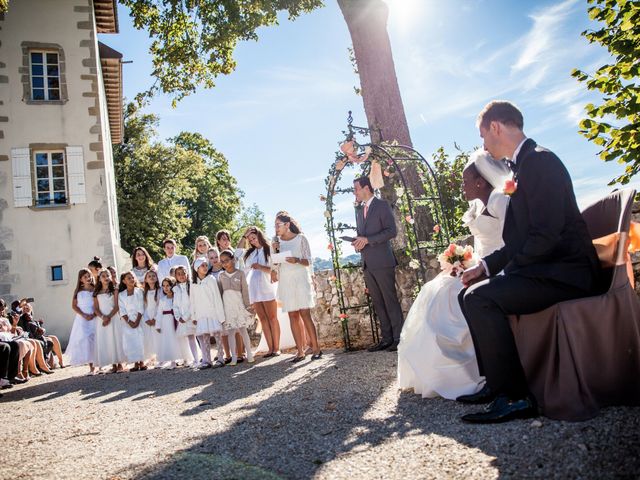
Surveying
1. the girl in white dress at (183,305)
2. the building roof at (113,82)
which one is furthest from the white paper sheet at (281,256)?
the building roof at (113,82)

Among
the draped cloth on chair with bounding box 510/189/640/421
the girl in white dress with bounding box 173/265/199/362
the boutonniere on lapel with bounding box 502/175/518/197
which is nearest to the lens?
the draped cloth on chair with bounding box 510/189/640/421

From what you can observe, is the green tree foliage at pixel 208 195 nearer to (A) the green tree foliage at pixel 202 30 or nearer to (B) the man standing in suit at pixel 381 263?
(A) the green tree foliage at pixel 202 30

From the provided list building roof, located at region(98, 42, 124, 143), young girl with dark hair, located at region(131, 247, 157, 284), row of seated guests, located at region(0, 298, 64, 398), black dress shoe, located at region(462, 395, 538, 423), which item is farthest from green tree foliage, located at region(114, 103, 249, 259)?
black dress shoe, located at region(462, 395, 538, 423)

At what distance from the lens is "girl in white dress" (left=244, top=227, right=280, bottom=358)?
751 centimetres

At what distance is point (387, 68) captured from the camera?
34.4 feet

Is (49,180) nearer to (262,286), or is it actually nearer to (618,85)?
(262,286)

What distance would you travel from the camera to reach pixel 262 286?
7.50m

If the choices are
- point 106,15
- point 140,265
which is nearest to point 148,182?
point 106,15

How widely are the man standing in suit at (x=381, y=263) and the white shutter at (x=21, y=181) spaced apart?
10.7 m

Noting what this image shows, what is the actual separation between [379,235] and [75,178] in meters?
10.5

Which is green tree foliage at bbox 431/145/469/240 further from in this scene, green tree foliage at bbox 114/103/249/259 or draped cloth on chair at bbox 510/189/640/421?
green tree foliage at bbox 114/103/249/259

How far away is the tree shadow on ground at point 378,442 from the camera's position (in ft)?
7.69

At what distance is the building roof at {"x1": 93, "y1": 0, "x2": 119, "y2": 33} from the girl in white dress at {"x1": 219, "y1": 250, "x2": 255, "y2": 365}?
12256 millimetres

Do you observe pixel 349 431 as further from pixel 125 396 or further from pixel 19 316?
pixel 19 316
